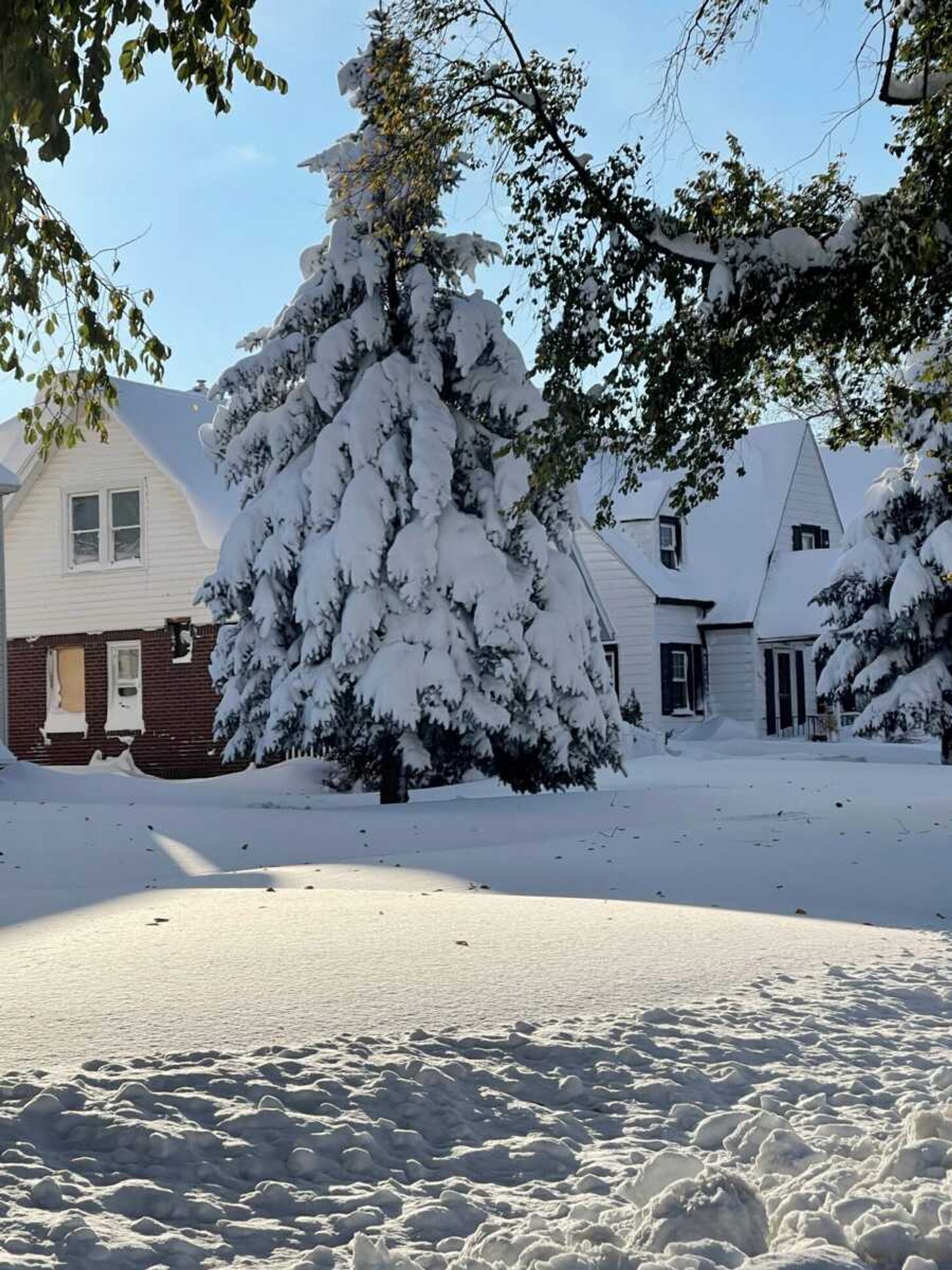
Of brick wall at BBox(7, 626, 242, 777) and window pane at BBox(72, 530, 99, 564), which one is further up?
window pane at BBox(72, 530, 99, 564)

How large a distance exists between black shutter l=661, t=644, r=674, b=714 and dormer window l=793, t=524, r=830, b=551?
6.15m

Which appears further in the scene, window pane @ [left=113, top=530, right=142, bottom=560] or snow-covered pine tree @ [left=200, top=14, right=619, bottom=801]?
window pane @ [left=113, top=530, right=142, bottom=560]

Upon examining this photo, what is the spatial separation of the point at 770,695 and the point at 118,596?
53.3 ft

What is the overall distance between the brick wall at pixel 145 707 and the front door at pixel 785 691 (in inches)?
600

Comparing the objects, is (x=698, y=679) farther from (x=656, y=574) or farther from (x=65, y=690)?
(x=65, y=690)

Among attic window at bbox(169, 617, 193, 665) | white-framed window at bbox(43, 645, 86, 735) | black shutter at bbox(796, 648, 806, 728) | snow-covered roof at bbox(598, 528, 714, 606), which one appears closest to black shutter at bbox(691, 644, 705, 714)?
snow-covered roof at bbox(598, 528, 714, 606)

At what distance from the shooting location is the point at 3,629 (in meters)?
23.4

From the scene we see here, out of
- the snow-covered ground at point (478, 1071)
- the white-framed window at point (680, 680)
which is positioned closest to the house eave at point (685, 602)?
the white-framed window at point (680, 680)

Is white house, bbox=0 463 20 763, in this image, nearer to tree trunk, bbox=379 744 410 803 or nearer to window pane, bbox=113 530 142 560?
window pane, bbox=113 530 142 560

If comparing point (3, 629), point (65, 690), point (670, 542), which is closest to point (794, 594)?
point (670, 542)

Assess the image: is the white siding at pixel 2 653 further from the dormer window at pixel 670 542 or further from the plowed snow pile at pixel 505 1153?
the dormer window at pixel 670 542

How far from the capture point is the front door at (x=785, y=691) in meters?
37.2

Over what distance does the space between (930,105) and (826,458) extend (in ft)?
145

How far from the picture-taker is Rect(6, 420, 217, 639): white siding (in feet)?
94.9
